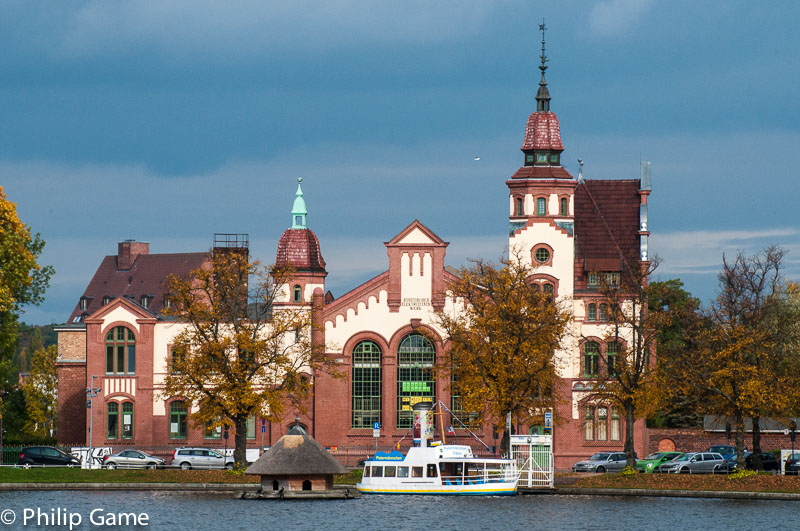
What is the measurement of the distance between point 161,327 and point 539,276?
25.2 metres

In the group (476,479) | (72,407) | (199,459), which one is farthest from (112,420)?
(476,479)

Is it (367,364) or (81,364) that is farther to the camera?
(81,364)

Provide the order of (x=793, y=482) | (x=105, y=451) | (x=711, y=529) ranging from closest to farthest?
(x=711, y=529) < (x=793, y=482) < (x=105, y=451)

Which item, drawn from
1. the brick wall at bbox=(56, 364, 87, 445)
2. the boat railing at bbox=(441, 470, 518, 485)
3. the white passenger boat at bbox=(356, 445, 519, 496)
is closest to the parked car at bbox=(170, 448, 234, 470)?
the white passenger boat at bbox=(356, 445, 519, 496)

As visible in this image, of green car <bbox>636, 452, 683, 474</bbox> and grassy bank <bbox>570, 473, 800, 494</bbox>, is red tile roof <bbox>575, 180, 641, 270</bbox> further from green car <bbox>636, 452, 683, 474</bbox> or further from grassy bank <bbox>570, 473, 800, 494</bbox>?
grassy bank <bbox>570, 473, 800, 494</bbox>

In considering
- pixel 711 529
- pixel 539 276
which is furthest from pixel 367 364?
pixel 711 529

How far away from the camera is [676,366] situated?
7856cm

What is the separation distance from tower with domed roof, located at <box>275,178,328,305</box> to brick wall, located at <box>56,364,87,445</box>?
16182mm

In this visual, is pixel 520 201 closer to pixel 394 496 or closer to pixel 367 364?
pixel 367 364

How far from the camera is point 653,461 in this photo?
8362 centimetres

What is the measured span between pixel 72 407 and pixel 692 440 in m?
42.4

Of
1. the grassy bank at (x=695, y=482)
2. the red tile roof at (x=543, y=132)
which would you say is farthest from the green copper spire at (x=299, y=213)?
the grassy bank at (x=695, y=482)

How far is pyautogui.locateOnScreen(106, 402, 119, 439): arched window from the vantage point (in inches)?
3711

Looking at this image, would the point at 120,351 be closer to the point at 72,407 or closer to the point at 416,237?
the point at 72,407
